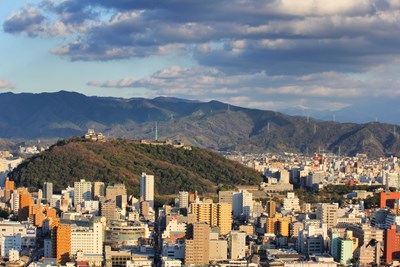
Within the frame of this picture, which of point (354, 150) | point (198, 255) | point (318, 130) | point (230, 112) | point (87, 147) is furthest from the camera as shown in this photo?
point (230, 112)

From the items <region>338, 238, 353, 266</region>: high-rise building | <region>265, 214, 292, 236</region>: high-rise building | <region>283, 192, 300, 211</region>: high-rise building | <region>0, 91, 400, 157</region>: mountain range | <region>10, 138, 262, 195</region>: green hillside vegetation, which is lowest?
<region>338, 238, 353, 266</region>: high-rise building

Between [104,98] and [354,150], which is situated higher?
[104,98]

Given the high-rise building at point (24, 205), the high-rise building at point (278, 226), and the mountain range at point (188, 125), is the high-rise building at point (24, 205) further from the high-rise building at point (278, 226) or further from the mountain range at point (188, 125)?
the mountain range at point (188, 125)

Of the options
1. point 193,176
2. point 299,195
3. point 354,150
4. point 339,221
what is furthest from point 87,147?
point 354,150

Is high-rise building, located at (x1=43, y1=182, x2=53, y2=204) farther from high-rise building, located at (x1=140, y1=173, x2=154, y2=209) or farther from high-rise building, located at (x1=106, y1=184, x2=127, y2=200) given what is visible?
high-rise building, located at (x1=140, y1=173, x2=154, y2=209)

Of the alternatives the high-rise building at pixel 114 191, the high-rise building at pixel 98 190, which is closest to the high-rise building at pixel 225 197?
the high-rise building at pixel 114 191

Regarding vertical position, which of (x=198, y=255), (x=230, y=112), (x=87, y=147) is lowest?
(x=198, y=255)

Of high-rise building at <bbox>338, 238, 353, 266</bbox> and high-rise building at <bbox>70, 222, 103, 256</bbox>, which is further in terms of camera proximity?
high-rise building at <bbox>70, 222, 103, 256</bbox>

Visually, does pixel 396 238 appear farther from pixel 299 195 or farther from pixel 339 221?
pixel 299 195

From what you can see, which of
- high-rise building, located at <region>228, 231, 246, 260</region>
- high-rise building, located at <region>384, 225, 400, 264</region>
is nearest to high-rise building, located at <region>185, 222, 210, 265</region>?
high-rise building, located at <region>228, 231, 246, 260</region>
